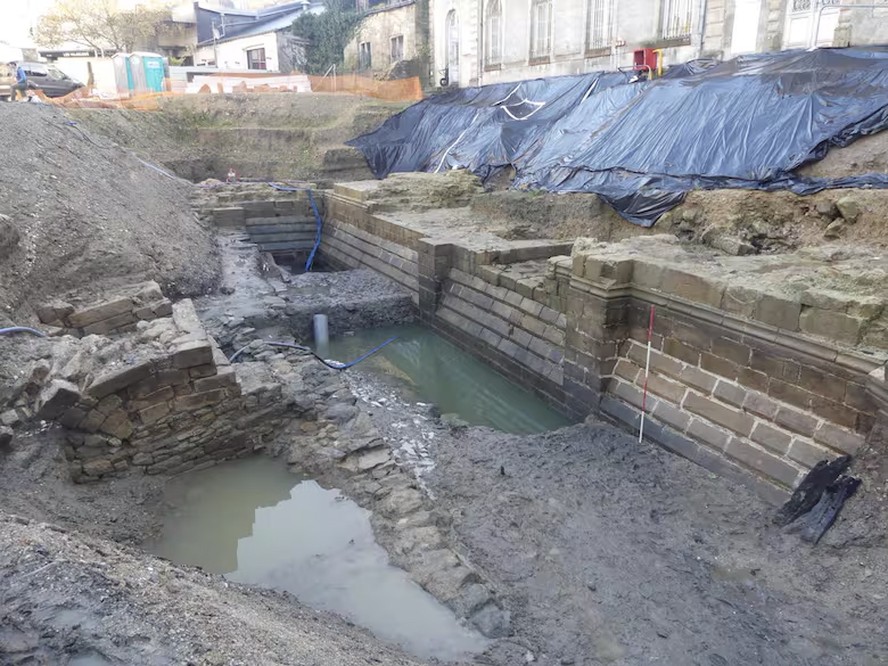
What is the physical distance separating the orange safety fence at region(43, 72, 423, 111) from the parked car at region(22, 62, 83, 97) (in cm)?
149

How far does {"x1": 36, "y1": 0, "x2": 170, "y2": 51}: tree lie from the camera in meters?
35.7

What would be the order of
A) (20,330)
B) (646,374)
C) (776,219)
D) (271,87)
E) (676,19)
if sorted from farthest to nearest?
(271,87) < (676,19) < (776,219) < (646,374) < (20,330)

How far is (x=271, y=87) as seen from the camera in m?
25.0

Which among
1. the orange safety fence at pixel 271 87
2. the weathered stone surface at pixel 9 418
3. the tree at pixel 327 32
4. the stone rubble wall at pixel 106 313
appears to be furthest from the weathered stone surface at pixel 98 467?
the tree at pixel 327 32

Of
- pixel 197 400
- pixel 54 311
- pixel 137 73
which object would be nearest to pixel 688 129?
pixel 197 400

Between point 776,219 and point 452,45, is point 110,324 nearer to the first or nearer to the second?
Answer: point 776,219

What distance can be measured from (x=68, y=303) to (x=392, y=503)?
5191 mm

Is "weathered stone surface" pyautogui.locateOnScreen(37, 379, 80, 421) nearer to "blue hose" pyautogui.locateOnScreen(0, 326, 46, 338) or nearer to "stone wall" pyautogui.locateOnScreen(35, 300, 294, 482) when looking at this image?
"stone wall" pyautogui.locateOnScreen(35, 300, 294, 482)

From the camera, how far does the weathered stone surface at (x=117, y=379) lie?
5.48m

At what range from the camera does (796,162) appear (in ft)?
30.6

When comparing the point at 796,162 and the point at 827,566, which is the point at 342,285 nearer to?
the point at 796,162

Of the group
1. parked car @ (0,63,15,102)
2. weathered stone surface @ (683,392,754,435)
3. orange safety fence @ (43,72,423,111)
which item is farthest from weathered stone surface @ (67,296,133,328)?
parked car @ (0,63,15,102)

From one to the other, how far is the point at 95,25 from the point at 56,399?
128 feet

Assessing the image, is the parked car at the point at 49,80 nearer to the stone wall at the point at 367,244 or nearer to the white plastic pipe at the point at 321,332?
the stone wall at the point at 367,244
